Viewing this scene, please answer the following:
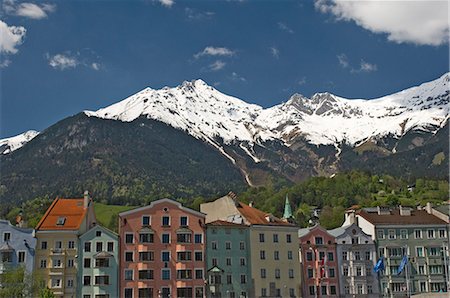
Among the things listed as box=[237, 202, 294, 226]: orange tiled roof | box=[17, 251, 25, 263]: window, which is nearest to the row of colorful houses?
box=[17, 251, 25, 263]: window

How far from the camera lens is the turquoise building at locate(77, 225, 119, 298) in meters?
97.4

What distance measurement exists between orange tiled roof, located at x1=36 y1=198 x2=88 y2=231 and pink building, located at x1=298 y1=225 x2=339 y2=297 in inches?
1514

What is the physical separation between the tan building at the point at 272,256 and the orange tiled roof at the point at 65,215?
1019 inches

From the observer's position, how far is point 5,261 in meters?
96.9

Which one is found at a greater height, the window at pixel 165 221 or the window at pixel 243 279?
the window at pixel 165 221

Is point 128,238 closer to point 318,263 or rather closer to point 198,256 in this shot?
point 198,256

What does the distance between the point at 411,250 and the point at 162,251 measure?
46136 millimetres

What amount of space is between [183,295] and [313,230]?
2732cm

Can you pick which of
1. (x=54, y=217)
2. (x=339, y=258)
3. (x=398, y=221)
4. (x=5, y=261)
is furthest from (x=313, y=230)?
(x=5, y=261)

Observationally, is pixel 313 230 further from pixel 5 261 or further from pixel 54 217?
pixel 5 261

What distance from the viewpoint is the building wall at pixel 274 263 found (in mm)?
104938

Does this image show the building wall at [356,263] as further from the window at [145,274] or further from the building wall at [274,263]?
the window at [145,274]

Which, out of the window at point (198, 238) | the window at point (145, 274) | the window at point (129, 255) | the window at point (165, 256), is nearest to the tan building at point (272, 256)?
the window at point (198, 238)

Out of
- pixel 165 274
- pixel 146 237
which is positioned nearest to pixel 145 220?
pixel 146 237
